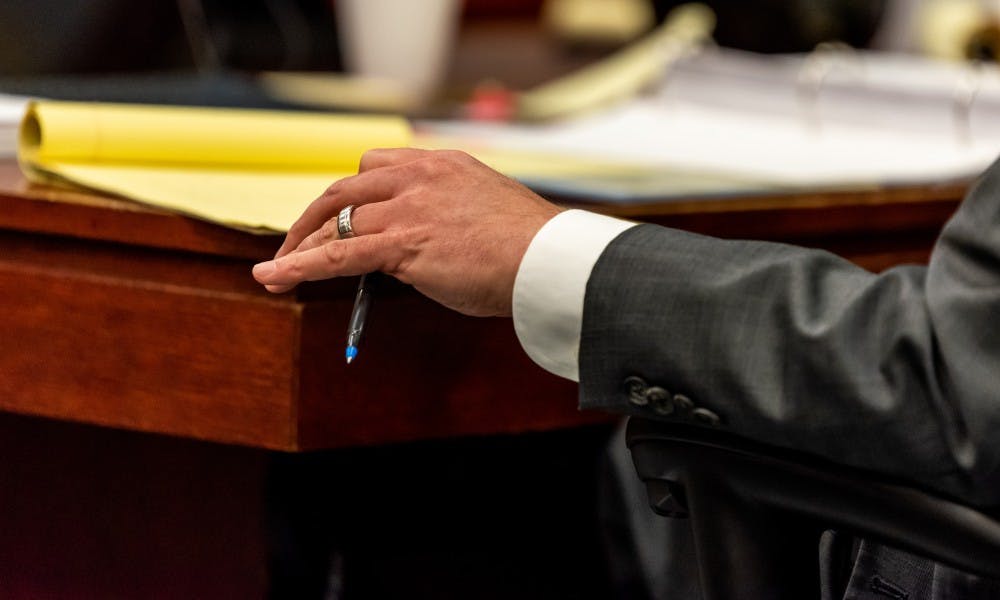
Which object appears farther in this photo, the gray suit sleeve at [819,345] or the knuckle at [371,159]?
the knuckle at [371,159]

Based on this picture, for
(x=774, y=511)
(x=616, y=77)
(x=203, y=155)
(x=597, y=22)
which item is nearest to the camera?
(x=774, y=511)

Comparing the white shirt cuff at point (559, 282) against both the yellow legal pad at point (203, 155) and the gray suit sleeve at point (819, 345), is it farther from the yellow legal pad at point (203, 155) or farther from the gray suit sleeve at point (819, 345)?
the yellow legal pad at point (203, 155)

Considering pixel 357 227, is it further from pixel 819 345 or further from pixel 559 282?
pixel 819 345

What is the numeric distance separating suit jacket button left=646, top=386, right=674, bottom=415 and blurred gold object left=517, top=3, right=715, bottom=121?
0.78m

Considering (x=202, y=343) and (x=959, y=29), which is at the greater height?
(x=959, y=29)

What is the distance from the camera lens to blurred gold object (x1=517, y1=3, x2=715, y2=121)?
153 centimetres

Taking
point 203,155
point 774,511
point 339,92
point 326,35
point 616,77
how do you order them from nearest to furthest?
point 774,511 → point 203,155 → point 339,92 → point 616,77 → point 326,35

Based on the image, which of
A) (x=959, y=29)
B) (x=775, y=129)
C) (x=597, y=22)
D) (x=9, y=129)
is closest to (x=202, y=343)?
(x=9, y=129)

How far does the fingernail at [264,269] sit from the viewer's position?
760mm

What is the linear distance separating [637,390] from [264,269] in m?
0.23

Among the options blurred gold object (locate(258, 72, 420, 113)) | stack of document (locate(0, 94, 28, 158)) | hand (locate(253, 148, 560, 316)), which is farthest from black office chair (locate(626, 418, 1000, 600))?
blurred gold object (locate(258, 72, 420, 113))

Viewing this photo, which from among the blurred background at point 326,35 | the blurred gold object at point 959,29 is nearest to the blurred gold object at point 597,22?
the blurred background at point 326,35

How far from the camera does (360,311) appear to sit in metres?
0.76

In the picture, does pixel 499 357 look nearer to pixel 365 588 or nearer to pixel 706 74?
pixel 365 588
